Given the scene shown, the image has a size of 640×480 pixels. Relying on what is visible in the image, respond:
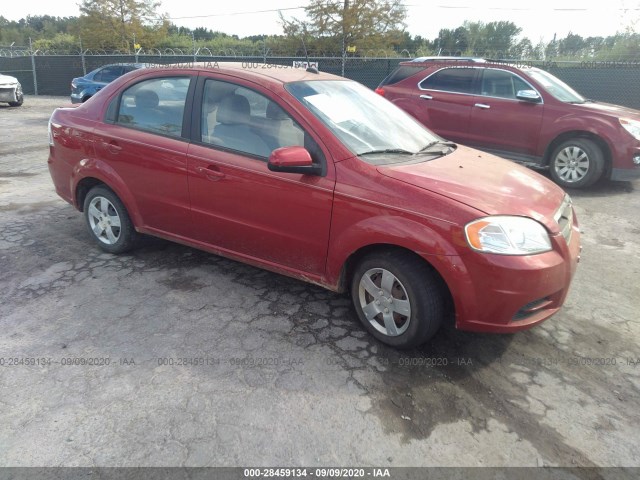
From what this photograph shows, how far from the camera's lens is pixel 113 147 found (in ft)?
13.3

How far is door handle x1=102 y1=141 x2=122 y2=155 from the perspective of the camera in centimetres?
404

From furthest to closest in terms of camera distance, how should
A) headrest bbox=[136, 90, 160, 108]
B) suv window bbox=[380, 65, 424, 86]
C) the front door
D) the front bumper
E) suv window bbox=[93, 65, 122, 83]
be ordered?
1. suv window bbox=[93, 65, 122, 83]
2. suv window bbox=[380, 65, 424, 86]
3. headrest bbox=[136, 90, 160, 108]
4. the front door
5. the front bumper

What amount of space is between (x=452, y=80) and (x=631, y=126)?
2690 mm

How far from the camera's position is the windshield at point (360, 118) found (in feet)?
10.8

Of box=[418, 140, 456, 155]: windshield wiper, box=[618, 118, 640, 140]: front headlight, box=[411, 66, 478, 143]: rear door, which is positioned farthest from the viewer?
box=[411, 66, 478, 143]: rear door

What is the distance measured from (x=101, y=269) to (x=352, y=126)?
248cm

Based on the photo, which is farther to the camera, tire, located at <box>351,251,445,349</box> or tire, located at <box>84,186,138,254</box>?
tire, located at <box>84,186,138,254</box>

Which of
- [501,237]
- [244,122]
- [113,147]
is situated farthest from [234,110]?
[501,237]

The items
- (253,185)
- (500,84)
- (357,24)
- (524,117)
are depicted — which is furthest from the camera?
(357,24)

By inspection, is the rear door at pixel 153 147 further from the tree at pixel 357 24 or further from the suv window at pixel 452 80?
the tree at pixel 357 24

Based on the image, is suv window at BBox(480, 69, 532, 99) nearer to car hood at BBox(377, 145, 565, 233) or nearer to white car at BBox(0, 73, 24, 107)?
car hood at BBox(377, 145, 565, 233)

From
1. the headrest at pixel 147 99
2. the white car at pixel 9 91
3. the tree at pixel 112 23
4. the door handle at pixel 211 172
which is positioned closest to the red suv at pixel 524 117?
the headrest at pixel 147 99

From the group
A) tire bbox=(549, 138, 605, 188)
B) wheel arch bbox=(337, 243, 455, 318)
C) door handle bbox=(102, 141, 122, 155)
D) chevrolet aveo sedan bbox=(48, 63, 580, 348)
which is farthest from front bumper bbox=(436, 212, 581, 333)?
tire bbox=(549, 138, 605, 188)

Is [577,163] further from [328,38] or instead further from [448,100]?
[328,38]
